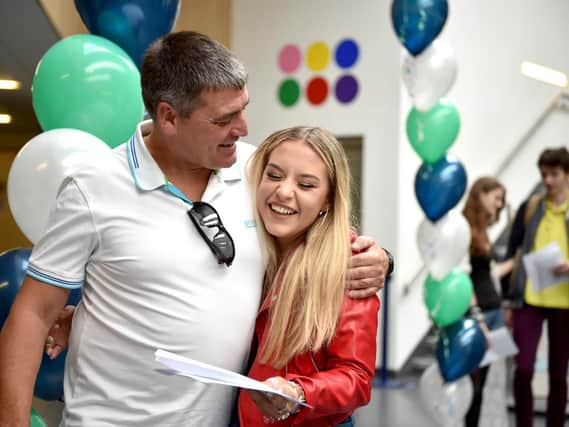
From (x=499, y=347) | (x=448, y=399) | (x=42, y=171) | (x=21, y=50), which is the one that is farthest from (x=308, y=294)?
(x=499, y=347)

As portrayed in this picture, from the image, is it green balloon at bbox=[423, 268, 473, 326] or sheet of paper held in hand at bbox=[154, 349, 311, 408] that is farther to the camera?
green balloon at bbox=[423, 268, 473, 326]

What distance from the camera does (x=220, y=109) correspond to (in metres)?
1.44

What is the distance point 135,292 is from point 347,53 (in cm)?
549

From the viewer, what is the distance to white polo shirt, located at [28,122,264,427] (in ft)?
4.69

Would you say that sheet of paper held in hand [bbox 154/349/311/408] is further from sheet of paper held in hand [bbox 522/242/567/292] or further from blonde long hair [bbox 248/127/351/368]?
sheet of paper held in hand [bbox 522/242/567/292]

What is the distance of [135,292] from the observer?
145cm

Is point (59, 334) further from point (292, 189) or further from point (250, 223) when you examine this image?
point (292, 189)

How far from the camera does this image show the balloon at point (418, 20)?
3.88m

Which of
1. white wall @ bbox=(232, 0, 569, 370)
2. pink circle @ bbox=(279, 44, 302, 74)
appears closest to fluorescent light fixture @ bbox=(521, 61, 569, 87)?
white wall @ bbox=(232, 0, 569, 370)

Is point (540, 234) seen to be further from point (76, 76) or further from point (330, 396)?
point (330, 396)

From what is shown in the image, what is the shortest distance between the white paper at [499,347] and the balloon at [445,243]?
425 mm

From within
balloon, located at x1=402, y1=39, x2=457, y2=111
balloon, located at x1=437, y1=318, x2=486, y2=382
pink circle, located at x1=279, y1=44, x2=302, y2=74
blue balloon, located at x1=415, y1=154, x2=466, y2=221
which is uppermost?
pink circle, located at x1=279, y1=44, x2=302, y2=74

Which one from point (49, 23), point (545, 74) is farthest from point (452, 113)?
point (545, 74)

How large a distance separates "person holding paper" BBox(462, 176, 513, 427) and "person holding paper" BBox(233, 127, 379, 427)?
2.76 meters
